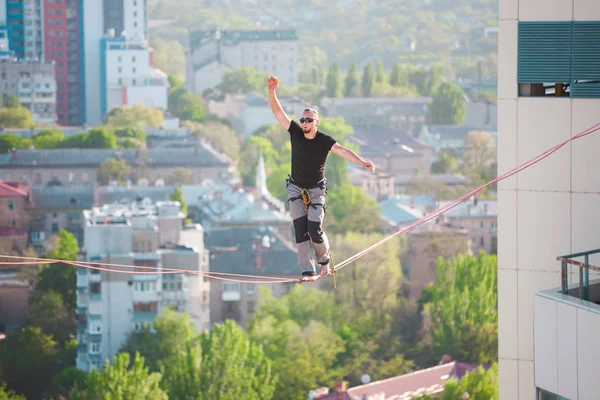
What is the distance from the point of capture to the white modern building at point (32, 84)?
409 feet

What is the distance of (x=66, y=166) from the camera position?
101 m

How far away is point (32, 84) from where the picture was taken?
415 feet

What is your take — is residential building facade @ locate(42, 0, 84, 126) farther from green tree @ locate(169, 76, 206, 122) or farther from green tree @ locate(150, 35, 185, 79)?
Answer: green tree @ locate(150, 35, 185, 79)

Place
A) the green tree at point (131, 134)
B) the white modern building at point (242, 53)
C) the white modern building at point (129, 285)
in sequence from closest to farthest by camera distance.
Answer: the white modern building at point (129, 285) < the green tree at point (131, 134) < the white modern building at point (242, 53)

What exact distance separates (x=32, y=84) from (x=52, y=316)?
57.6m

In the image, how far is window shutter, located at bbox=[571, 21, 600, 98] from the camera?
61.9 ft

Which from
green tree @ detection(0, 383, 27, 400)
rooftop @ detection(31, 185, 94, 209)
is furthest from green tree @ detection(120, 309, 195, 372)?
rooftop @ detection(31, 185, 94, 209)

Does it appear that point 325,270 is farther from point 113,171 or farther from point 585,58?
point 113,171

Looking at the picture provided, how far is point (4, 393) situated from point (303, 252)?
4791cm

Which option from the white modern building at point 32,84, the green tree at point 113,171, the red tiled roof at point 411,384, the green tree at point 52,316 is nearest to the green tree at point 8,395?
the green tree at point 52,316

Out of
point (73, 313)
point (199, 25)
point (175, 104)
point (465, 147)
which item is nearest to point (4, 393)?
point (73, 313)

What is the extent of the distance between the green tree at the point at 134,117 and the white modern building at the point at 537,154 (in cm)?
9780

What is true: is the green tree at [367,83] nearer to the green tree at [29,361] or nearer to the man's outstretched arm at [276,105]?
the green tree at [29,361]

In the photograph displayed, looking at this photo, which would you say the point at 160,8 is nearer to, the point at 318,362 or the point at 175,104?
the point at 175,104
